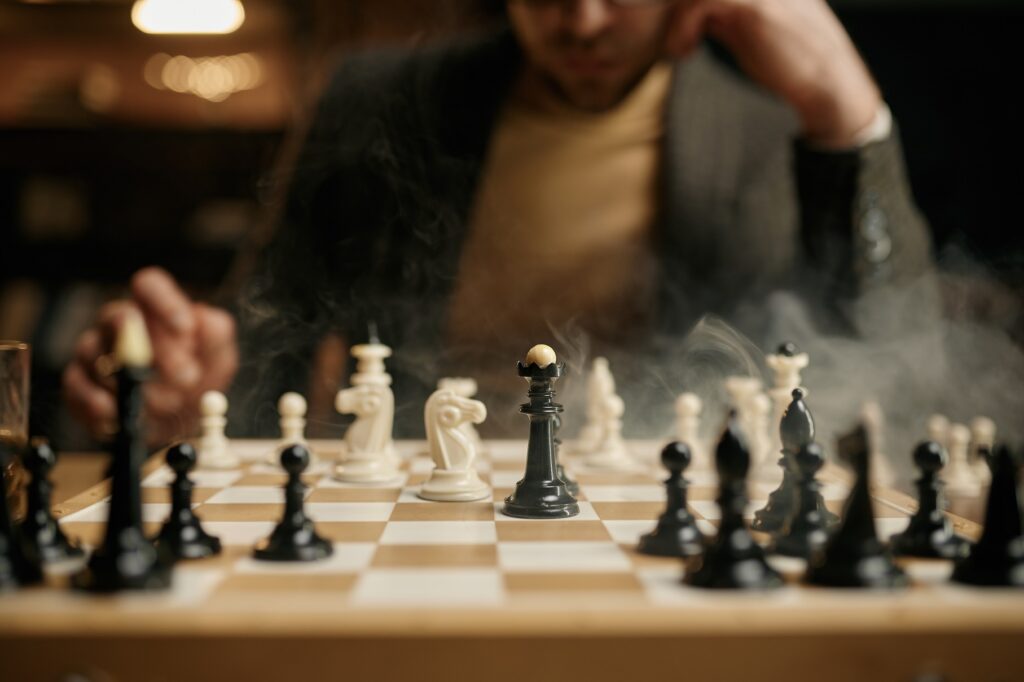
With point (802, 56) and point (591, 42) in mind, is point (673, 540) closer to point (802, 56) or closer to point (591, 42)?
point (802, 56)

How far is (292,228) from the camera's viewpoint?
2799mm

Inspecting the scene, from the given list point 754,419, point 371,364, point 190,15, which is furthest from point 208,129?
point 754,419

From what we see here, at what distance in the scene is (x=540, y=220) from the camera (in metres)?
2.74

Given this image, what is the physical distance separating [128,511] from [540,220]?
2.01m

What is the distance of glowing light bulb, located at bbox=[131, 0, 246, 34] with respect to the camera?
357 centimetres

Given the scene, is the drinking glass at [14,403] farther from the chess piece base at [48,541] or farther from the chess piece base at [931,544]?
the chess piece base at [931,544]

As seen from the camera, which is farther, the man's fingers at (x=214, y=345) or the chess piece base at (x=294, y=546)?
the man's fingers at (x=214, y=345)

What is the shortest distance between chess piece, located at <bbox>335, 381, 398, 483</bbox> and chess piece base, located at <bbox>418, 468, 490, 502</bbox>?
0.58 ft

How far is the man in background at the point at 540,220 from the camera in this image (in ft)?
8.59

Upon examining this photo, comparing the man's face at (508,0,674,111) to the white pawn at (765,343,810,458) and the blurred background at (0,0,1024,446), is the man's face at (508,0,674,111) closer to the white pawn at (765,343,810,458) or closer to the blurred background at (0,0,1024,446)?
the blurred background at (0,0,1024,446)

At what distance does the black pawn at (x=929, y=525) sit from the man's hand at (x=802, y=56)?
4.87 feet

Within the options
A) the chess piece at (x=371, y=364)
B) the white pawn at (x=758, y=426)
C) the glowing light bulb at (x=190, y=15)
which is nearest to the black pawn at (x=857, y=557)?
the white pawn at (x=758, y=426)

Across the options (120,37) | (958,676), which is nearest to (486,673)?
(958,676)

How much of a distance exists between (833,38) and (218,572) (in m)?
2.14
